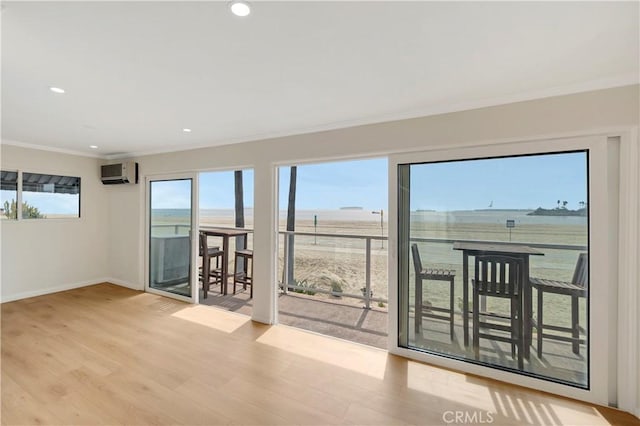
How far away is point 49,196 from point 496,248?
6.33 metres

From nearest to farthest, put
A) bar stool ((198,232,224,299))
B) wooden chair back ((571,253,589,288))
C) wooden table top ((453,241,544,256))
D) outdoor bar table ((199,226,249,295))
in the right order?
wooden chair back ((571,253,589,288)) → wooden table top ((453,241,544,256)) → bar stool ((198,232,224,299)) → outdoor bar table ((199,226,249,295))

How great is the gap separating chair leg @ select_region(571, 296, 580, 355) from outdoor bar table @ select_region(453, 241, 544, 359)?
28 cm

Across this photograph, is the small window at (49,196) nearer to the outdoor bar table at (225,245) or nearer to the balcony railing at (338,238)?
the balcony railing at (338,238)

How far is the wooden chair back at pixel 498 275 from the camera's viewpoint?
2447 millimetres

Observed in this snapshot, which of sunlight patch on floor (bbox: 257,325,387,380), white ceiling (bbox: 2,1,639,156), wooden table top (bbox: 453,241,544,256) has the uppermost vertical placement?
white ceiling (bbox: 2,1,639,156)

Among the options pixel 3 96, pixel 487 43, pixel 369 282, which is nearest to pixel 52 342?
pixel 3 96

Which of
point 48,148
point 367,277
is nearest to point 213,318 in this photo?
point 367,277

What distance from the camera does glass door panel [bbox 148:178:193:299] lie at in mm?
4449

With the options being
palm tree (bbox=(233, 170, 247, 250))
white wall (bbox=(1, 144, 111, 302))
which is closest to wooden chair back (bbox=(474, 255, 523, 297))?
palm tree (bbox=(233, 170, 247, 250))

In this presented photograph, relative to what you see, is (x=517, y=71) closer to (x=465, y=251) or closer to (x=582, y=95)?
(x=582, y=95)

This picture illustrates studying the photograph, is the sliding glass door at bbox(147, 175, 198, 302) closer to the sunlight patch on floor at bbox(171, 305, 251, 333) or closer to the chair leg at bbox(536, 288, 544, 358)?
the sunlight patch on floor at bbox(171, 305, 251, 333)

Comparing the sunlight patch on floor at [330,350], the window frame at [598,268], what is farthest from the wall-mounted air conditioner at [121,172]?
the window frame at [598,268]

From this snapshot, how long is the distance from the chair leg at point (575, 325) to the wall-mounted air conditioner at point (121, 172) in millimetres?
5889

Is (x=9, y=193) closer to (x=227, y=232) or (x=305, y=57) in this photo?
(x=227, y=232)
